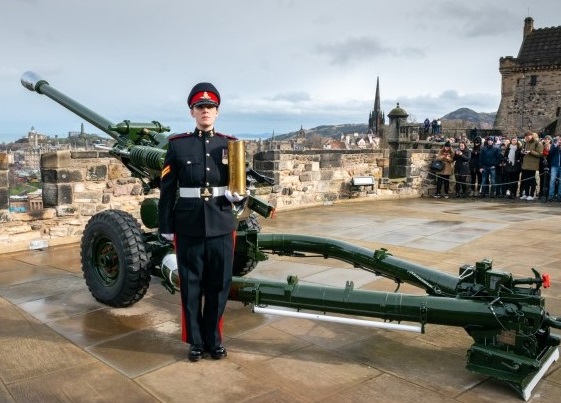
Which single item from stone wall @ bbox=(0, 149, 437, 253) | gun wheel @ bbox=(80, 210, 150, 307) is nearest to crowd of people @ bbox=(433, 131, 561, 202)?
stone wall @ bbox=(0, 149, 437, 253)

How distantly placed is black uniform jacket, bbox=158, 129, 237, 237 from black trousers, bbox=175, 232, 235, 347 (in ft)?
0.27

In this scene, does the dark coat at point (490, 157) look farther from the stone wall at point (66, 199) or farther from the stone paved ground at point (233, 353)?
the stone wall at point (66, 199)

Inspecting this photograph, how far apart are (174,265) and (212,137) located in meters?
0.95

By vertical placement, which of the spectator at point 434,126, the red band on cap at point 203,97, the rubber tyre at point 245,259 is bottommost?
the rubber tyre at point 245,259

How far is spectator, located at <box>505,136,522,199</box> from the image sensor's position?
12.0 metres

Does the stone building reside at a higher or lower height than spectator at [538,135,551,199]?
higher

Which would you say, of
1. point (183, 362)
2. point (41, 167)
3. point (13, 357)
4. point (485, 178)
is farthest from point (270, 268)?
point (485, 178)

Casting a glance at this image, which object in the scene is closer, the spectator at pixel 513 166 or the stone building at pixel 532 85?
the spectator at pixel 513 166

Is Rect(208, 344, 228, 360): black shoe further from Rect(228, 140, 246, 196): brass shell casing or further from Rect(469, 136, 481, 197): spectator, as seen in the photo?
Rect(469, 136, 481, 197): spectator

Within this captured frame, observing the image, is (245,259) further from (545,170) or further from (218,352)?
(545,170)

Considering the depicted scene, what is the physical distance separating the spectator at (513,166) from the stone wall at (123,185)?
2.06 meters

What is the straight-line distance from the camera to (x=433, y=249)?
6223 millimetres

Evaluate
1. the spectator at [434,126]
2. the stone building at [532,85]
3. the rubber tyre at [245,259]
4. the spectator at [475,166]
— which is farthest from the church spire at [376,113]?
the rubber tyre at [245,259]

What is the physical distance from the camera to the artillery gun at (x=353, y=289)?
8.96 ft
